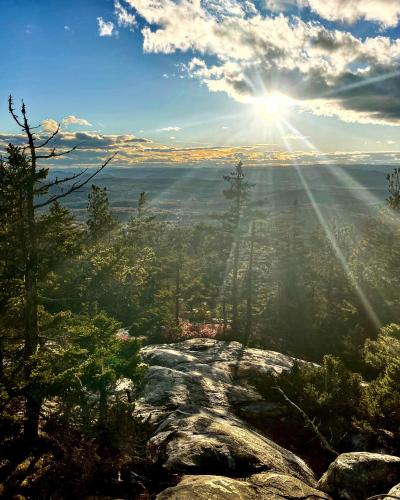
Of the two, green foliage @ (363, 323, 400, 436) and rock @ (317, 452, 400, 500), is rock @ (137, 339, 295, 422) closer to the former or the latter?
green foliage @ (363, 323, 400, 436)

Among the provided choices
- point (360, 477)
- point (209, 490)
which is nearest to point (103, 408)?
point (209, 490)

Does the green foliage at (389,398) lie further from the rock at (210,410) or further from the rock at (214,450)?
the rock at (214,450)

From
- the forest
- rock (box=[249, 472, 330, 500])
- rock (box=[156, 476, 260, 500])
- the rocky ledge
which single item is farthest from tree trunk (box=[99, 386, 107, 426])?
rock (box=[249, 472, 330, 500])

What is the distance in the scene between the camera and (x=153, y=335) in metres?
33.3

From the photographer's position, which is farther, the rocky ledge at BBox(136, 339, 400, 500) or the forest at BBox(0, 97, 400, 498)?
the forest at BBox(0, 97, 400, 498)

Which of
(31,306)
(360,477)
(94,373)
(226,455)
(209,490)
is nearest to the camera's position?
(209,490)

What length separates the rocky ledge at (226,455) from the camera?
9164 mm

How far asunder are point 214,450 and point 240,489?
222cm

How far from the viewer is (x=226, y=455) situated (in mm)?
10812

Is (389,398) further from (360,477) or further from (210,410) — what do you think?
(210,410)

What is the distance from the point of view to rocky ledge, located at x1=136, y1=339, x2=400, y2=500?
916cm

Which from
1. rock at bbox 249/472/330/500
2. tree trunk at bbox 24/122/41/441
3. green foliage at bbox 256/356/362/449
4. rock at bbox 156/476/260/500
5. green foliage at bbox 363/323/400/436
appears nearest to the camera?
rock at bbox 156/476/260/500

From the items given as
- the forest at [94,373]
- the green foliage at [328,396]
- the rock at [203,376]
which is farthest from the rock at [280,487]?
the green foliage at [328,396]

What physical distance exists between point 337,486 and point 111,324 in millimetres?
9357
